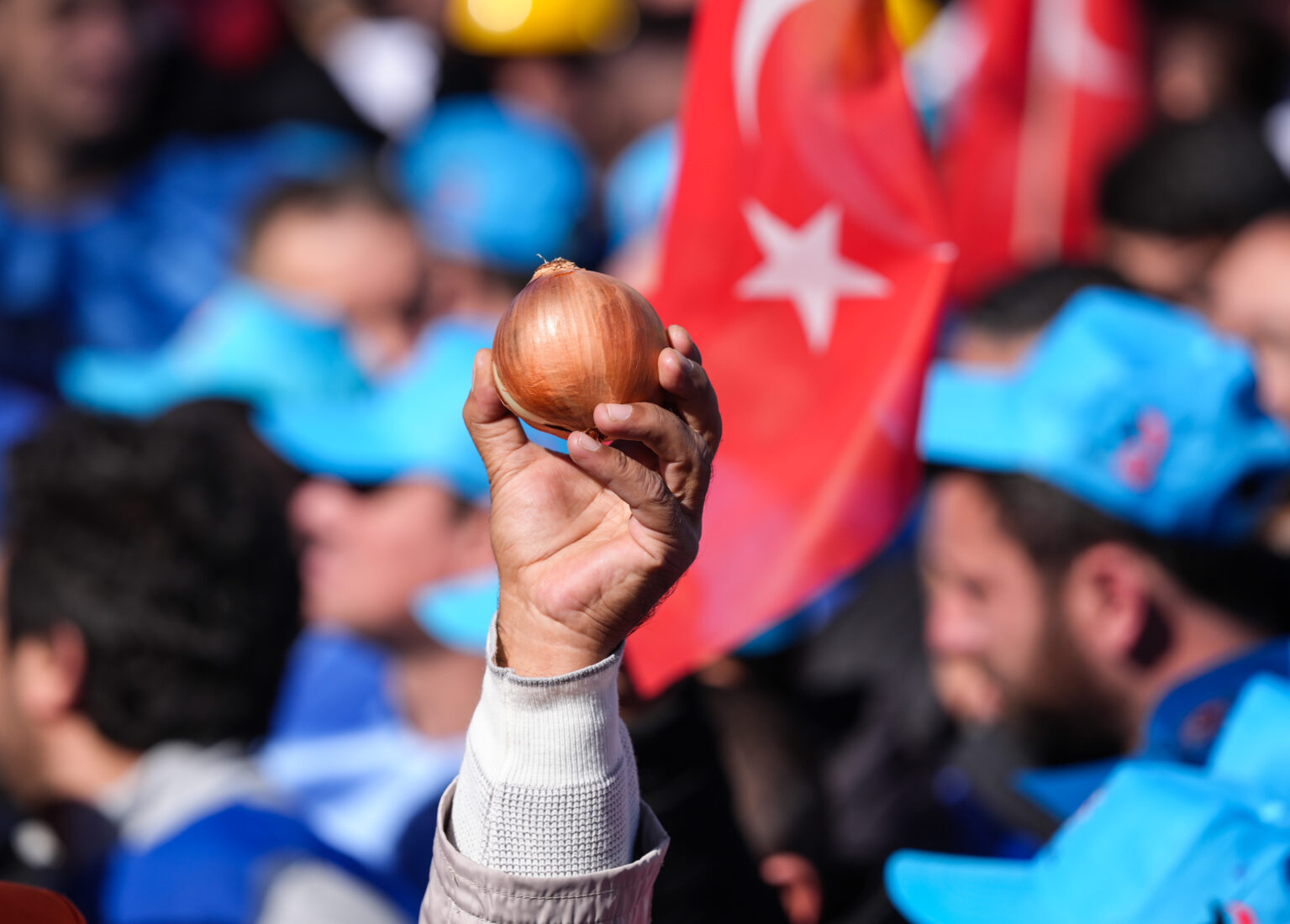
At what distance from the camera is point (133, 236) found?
5.12 metres

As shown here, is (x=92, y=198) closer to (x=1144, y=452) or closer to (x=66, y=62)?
(x=66, y=62)

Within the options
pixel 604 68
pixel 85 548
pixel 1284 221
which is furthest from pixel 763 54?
pixel 604 68

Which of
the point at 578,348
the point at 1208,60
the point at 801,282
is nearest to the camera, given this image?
the point at 578,348

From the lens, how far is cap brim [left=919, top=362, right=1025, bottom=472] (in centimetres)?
227

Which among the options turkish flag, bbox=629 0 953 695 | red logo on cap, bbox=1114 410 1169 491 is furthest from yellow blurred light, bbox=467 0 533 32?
red logo on cap, bbox=1114 410 1169 491

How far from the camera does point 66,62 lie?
4980mm

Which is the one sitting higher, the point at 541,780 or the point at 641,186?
the point at 541,780

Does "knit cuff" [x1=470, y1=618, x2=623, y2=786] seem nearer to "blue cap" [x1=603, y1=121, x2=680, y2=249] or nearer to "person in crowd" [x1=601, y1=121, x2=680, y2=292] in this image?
"person in crowd" [x1=601, y1=121, x2=680, y2=292]

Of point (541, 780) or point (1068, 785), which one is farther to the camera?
point (1068, 785)

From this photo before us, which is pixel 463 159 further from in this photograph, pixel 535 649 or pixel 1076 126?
pixel 535 649

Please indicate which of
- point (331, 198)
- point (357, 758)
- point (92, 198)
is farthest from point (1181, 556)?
point (92, 198)

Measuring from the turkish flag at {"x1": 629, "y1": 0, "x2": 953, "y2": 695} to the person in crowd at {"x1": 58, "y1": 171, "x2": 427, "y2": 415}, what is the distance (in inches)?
72.9

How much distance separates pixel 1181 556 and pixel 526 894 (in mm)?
1509

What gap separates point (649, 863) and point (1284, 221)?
9.75ft
